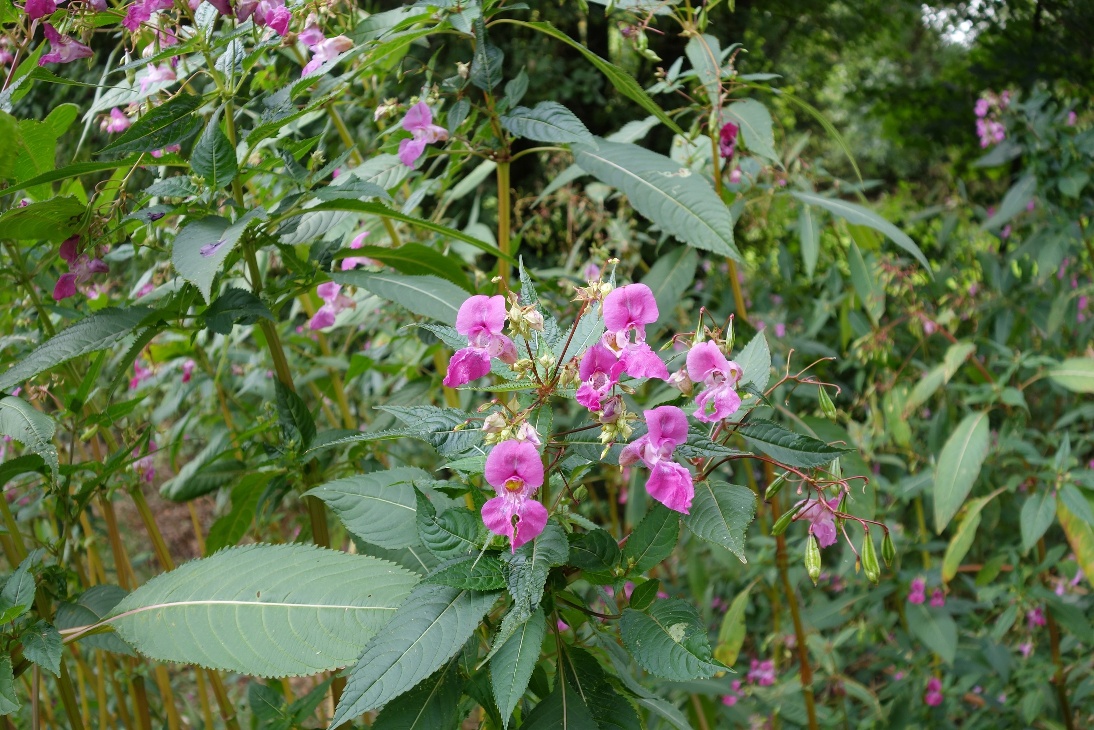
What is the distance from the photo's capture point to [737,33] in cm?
475

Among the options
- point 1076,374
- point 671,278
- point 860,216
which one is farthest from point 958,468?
point 671,278

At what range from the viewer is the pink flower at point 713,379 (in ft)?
2.40

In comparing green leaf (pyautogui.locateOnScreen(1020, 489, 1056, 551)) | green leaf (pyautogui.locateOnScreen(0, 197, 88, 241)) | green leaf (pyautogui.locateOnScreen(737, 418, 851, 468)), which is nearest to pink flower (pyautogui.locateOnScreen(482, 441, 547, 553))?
green leaf (pyautogui.locateOnScreen(737, 418, 851, 468))

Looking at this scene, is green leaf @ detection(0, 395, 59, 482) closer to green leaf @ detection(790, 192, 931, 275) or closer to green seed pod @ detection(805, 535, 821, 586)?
green seed pod @ detection(805, 535, 821, 586)

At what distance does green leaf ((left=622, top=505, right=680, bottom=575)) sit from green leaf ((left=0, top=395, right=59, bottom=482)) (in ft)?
1.82

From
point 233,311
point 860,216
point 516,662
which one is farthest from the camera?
point 860,216

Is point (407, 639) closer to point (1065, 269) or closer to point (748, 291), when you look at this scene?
point (1065, 269)

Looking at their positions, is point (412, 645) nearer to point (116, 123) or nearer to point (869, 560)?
point (869, 560)

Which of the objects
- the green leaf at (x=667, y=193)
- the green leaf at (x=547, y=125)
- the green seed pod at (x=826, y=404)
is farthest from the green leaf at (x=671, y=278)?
the green seed pod at (x=826, y=404)

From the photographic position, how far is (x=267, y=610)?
2.53 feet

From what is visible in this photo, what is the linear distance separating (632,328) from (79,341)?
586mm

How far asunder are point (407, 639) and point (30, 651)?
43 centimetres

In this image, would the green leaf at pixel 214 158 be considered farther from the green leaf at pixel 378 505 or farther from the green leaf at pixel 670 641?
the green leaf at pixel 670 641

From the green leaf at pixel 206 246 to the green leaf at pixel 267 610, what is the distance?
26cm
